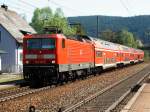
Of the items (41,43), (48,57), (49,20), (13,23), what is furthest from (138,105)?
(49,20)

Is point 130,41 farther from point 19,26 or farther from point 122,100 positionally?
point 122,100

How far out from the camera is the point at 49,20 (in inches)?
3755

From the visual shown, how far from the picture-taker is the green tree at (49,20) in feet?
307

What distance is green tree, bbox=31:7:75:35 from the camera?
93500mm

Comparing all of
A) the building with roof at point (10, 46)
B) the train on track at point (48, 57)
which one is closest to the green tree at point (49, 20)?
the building with roof at point (10, 46)

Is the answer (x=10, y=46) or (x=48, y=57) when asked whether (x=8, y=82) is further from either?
(x=10, y=46)

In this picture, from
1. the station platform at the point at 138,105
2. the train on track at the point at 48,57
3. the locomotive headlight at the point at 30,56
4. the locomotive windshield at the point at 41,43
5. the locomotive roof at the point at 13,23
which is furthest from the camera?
the locomotive roof at the point at 13,23

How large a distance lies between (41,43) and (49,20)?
68851mm

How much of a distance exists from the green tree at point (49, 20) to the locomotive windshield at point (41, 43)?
6458 centimetres

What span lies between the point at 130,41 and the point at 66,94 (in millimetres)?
162407

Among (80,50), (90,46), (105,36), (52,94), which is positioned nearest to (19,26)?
(90,46)

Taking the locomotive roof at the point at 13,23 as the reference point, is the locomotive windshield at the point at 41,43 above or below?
below

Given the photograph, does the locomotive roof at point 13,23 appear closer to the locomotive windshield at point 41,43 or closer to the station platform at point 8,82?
the station platform at point 8,82

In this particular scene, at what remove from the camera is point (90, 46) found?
37594mm
